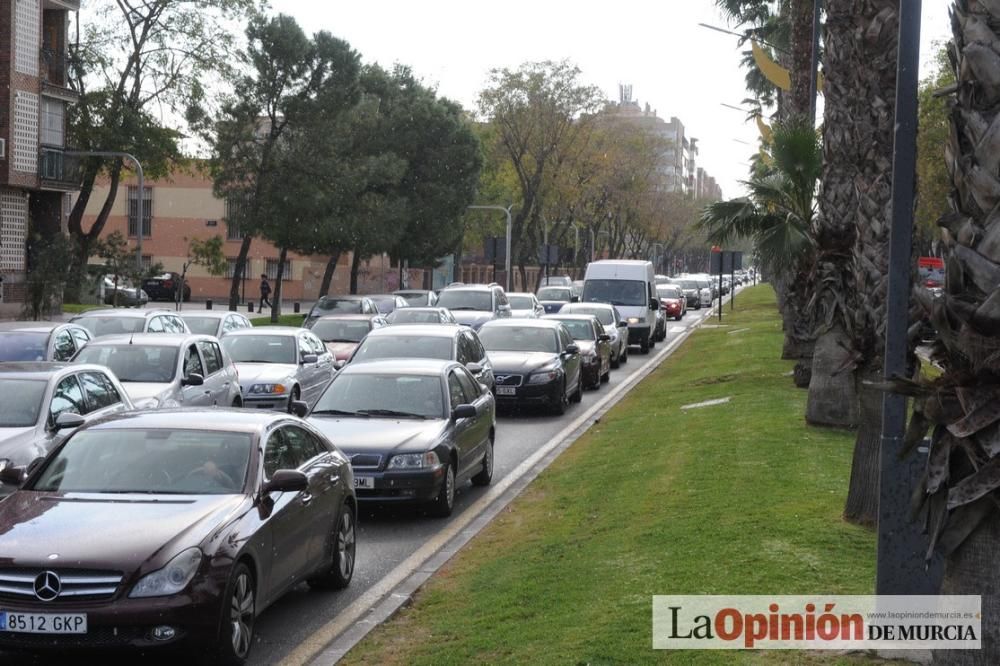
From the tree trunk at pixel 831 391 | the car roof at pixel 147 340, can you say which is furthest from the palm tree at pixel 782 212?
the car roof at pixel 147 340

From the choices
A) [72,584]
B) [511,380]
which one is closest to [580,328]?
[511,380]

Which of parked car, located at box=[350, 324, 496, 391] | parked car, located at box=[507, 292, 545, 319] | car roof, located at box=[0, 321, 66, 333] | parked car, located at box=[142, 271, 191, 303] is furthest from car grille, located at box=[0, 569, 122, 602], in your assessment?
parked car, located at box=[142, 271, 191, 303]

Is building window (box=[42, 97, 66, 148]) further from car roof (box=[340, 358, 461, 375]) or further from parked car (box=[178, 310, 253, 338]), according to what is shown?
car roof (box=[340, 358, 461, 375])

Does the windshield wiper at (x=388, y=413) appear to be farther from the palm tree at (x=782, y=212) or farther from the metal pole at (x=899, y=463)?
the metal pole at (x=899, y=463)

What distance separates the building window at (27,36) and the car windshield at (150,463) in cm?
4176

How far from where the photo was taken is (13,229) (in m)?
48.3

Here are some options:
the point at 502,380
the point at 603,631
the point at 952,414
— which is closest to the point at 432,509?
the point at 603,631

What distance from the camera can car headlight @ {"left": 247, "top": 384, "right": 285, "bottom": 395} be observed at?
2009 centimetres

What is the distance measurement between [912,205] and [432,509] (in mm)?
6667

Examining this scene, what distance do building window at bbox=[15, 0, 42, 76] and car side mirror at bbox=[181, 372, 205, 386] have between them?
112 ft

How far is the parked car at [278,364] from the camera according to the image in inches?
792

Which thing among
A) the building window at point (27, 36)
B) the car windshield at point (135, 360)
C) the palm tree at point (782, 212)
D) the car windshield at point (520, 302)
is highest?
the building window at point (27, 36)

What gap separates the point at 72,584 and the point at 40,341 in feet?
38.0

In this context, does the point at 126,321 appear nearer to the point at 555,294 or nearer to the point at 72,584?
the point at 72,584
